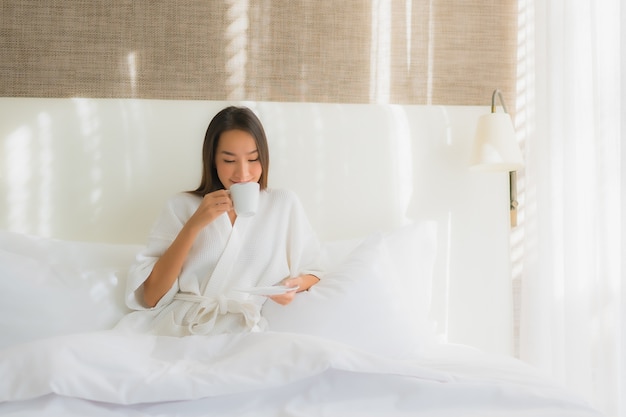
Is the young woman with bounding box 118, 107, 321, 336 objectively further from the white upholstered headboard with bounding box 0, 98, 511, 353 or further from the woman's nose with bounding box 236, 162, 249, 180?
the white upholstered headboard with bounding box 0, 98, 511, 353

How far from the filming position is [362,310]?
5.75 ft

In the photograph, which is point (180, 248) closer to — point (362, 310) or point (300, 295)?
point (300, 295)

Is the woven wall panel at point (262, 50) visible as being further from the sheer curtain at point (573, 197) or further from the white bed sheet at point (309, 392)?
the white bed sheet at point (309, 392)

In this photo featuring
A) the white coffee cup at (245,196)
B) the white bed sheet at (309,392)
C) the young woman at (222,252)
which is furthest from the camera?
the young woman at (222,252)

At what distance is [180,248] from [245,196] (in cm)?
28

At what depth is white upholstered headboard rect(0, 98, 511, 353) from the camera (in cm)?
221

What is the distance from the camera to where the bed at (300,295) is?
4.05 ft

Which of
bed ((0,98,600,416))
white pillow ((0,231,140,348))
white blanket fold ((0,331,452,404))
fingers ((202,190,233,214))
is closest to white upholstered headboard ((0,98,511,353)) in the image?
bed ((0,98,600,416))

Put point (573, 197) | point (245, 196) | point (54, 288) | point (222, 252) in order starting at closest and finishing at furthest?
1. point (245, 196)
2. point (54, 288)
3. point (222, 252)
4. point (573, 197)

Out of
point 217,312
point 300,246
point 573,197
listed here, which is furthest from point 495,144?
point 217,312

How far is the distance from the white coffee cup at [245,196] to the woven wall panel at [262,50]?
774 mm

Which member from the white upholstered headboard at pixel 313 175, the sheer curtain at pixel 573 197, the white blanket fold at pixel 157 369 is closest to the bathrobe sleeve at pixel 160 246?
the white upholstered headboard at pixel 313 175

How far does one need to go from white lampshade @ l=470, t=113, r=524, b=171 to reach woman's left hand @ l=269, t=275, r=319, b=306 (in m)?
0.74

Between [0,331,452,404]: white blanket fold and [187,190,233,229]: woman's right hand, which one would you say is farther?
[187,190,233,229]: woman's right hand
